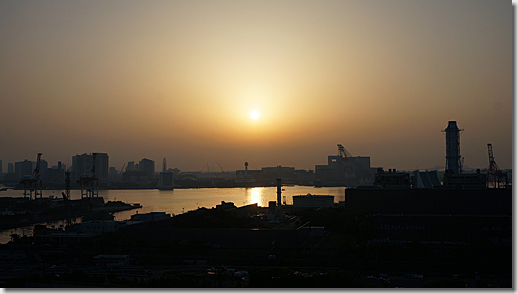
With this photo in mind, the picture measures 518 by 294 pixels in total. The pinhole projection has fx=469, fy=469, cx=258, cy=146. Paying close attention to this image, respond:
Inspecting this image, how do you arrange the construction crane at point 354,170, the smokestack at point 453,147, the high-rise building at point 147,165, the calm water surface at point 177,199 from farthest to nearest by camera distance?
1. the high-rise building at point 147,165
2. the construction crane at point 354,170
3. the calm water surface at point 177,199
4. the smokestack at point 453,147

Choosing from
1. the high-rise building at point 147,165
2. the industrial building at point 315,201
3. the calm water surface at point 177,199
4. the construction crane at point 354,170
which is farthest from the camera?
the high-rise building at point 147,165

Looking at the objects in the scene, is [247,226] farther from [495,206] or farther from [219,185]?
[219,185]

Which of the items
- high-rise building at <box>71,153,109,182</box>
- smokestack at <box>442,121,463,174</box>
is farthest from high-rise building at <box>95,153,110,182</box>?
smokestack at <box>442,121,463,174</box>

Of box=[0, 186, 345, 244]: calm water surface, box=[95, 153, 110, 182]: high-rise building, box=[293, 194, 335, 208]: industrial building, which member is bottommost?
box=[0, 186, 345, 244]: calm water surface

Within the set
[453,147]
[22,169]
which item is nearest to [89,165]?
[22,169]

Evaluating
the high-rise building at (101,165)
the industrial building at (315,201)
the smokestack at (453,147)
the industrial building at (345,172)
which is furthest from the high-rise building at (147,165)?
the smokestack at (453,147)

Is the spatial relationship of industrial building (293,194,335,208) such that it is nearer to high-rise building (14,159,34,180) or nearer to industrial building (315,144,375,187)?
industrial building (315,144,375,187)

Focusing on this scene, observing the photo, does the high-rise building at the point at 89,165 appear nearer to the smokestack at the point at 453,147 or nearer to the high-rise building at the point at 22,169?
the high-rise building at the point at 22,169

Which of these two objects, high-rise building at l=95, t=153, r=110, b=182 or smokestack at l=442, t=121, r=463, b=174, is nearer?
smokestack at l=442, t=121, r=463, b=174

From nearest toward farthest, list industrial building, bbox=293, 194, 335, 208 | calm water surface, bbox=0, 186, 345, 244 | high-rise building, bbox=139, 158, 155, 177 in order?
industrial building, bbox=293, 194, 335, 208
calm water surface, bbox=0, 186, 345, 244
high-rise building, bbox=139, 158, 155, 177

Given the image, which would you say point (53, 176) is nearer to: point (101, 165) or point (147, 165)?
point (101, 165)

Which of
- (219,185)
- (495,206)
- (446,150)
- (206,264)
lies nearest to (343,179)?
(219,185)
